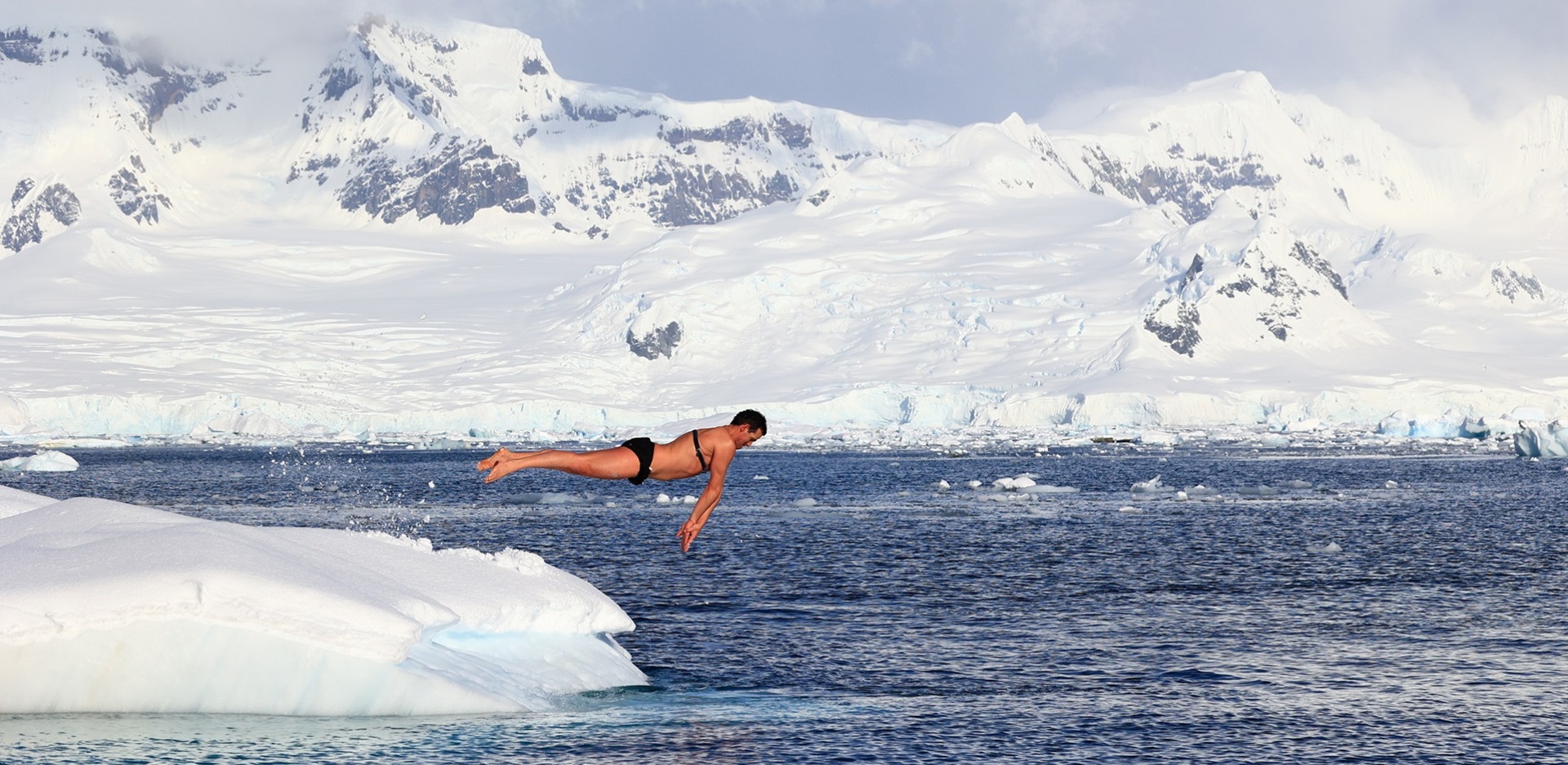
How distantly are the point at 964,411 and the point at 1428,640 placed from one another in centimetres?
14984

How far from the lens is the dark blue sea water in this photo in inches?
756

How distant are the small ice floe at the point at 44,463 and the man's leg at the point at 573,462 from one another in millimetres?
89607

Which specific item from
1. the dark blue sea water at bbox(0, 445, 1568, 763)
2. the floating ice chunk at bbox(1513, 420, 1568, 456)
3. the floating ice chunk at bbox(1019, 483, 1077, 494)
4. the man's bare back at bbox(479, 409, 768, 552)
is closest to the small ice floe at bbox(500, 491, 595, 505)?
the dark blue sea water at bbox(0, 445, 1568, 763)

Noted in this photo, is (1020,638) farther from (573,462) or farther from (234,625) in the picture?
(234,625)

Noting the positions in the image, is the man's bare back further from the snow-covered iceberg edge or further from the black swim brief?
the snow-covered iceberg edge

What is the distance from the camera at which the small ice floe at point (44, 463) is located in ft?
318

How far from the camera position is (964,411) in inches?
6988

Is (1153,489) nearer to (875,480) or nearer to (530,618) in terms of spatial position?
(875,480)

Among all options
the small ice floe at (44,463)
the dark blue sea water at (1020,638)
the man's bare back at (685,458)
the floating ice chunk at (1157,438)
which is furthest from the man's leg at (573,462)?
the floating ice chunk at (1157,438)

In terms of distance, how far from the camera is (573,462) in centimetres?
1608

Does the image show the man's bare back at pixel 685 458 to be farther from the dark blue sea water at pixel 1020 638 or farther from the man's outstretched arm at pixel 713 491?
the dark blue sea water at pixel 1020 638

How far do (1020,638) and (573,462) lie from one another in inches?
578

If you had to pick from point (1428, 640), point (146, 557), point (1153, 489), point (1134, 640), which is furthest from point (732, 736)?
point (1153, 489)

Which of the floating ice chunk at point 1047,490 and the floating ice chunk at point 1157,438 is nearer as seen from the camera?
the floating ice chunk at point 1047,490
